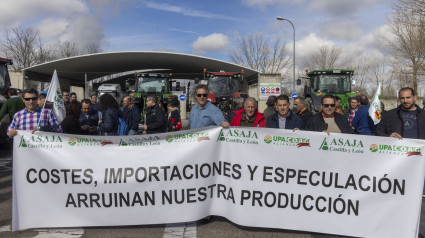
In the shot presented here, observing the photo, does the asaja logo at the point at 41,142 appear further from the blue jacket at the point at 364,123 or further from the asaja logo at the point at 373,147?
the blue jacket at the point at 364,123

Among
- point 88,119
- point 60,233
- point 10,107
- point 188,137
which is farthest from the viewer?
point 10,107

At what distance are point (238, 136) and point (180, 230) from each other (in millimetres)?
1299

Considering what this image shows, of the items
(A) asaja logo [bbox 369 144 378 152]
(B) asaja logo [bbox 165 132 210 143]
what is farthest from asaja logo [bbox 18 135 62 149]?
(A) asaja logo [bbox 369 144 378 152]

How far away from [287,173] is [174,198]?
4.38ft

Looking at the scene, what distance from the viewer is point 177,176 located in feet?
12.7

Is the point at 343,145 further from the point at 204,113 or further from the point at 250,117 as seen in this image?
the point at 204,113

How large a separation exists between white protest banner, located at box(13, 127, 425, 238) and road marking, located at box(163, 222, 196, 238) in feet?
0.45

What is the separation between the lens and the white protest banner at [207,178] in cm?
369

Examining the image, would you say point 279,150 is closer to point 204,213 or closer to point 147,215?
point 204,213

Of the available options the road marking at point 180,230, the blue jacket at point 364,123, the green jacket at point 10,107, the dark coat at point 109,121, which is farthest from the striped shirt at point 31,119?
the blue jacket at point 364,123

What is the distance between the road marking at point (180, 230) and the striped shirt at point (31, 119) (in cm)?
209

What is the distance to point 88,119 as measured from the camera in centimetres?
684

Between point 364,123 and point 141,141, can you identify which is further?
point 364,123

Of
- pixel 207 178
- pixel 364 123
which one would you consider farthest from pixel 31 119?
pixel 364 123
